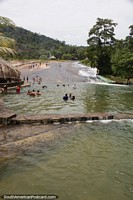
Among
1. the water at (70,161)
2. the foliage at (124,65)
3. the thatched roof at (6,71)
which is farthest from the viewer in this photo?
the foliage at (124,65)

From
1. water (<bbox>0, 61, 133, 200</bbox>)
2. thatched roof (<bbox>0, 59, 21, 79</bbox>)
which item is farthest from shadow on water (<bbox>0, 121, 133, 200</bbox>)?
thatched roof (<bbox>0, 59, 21, 79</bbox>)

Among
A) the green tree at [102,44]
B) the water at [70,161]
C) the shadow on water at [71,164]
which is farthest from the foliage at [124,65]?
the shadow on water at [71,164]

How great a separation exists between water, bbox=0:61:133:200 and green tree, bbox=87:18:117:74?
1874 inches

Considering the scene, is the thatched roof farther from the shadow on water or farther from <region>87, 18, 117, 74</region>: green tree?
<region>87, 18, 117, 74</region>: green tree

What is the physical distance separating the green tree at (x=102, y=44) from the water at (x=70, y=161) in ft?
156

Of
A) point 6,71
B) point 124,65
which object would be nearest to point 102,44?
point 124,65

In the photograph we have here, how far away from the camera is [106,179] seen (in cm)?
942

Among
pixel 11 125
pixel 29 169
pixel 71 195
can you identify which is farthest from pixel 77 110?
pixel 71 195

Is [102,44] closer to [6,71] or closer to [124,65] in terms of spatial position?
[124,65]

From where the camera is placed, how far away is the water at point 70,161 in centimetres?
866

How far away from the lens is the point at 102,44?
63438 millimetres

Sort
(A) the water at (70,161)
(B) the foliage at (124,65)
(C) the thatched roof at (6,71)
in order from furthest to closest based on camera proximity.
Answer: (B) the foliage at (124,65) → (C) the thatched roof at (6,71) → (A) the water at (70,161)

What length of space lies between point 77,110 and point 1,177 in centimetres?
1417

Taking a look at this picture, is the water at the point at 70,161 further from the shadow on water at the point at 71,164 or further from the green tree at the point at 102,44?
the green tree at the point at 102,44
